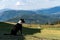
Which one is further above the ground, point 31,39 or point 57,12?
point 57,12

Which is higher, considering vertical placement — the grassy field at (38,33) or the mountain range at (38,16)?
the mountain range at (38,16)

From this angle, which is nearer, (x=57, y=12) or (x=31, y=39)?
(x=31, y=39)

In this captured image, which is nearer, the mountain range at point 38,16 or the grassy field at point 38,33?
the grassy field at point 38,33

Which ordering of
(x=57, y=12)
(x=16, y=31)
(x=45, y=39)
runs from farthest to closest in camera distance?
(x=57, y=12) → (x=16, y=31) → (x=45, y=39)

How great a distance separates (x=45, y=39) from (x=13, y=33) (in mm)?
3065

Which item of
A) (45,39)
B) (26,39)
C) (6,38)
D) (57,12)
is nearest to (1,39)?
(6,38)

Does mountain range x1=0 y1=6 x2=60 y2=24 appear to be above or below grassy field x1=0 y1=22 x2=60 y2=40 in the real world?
above

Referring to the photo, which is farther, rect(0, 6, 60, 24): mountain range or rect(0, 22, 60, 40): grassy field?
rect(0, 6, 60, 24): mountain range

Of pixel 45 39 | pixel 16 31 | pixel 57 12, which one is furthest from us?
pixel 57 12

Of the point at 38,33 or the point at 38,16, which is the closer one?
the point at 38,33

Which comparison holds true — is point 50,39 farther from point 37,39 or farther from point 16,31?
point 16,31

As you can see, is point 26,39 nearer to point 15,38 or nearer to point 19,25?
point 15,38

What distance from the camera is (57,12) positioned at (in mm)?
101375

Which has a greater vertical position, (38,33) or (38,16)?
A: (38,16)
